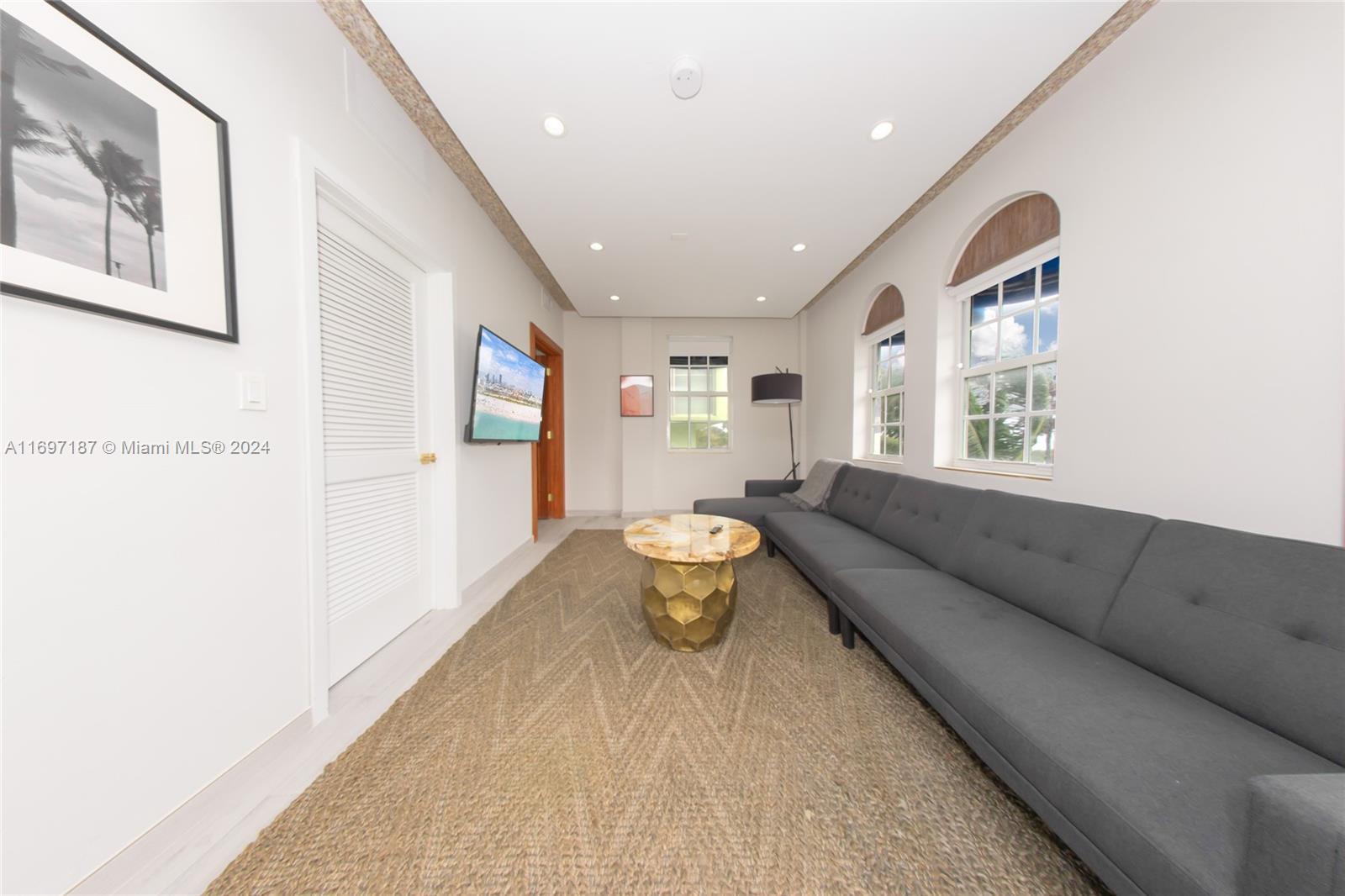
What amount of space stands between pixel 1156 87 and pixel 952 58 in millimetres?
782

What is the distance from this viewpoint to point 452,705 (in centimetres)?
155

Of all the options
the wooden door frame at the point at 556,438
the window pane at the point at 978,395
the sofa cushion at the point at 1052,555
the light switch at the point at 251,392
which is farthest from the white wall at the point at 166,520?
the window pane at the point at 978,395

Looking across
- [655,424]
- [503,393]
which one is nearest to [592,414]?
[655,424]

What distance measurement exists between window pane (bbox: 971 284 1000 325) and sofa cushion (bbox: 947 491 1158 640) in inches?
52.3

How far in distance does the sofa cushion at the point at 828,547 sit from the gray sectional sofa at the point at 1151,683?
29 centimetres

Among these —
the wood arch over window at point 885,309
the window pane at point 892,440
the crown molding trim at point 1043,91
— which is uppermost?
the crown molding trim at point 1043,91

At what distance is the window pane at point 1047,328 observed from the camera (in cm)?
206

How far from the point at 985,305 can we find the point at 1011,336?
340 mm

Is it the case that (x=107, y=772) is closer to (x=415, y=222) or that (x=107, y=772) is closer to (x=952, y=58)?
(x=415, y=222)

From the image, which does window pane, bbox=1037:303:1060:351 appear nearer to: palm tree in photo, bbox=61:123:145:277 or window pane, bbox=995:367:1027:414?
window pane, bbox=995:367:1027:414

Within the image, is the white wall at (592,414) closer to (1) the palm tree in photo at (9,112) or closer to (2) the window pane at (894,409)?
(2) the window pane at (894,409)

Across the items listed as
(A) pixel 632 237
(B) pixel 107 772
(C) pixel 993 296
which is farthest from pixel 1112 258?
(B) pixel 107 772

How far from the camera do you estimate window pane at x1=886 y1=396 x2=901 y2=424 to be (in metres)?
3.42

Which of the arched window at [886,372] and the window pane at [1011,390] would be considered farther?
the arched window at [886,372]
